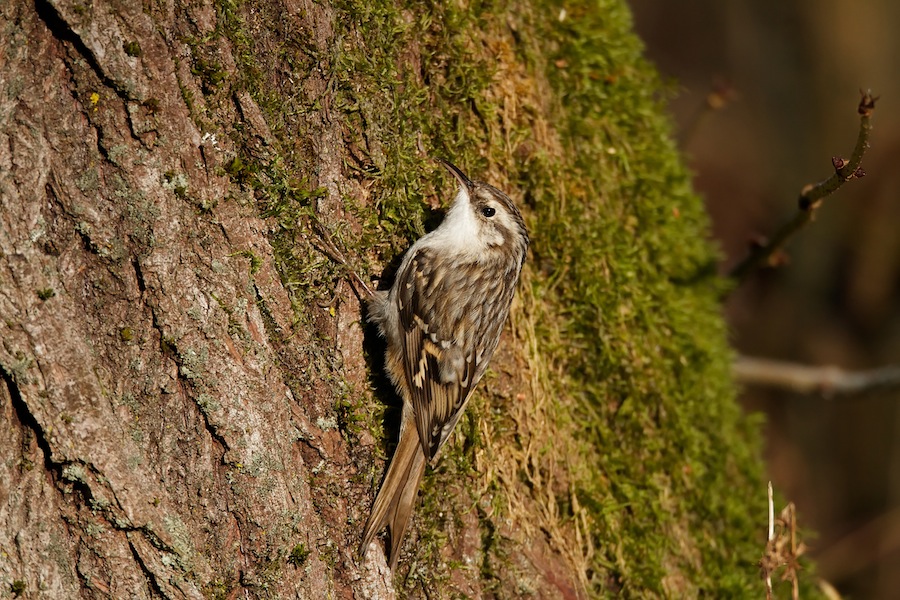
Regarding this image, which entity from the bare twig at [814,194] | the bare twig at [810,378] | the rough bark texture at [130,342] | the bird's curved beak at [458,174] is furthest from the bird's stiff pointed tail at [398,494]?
the bare twig at [810,378]

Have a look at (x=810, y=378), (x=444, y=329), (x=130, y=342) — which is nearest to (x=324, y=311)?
(x=130, y=342)

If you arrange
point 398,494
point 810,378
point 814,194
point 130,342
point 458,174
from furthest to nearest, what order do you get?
point 810,378, point 814,194, point 458,174, point 398,494, point 130,342

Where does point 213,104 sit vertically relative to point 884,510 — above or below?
above

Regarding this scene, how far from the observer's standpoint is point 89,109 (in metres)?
2.12

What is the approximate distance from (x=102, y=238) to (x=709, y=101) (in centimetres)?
280

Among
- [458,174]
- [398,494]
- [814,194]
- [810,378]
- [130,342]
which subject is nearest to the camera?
[130,342]

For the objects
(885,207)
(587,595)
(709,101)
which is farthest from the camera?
(885,207)

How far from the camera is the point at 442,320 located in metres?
3.12

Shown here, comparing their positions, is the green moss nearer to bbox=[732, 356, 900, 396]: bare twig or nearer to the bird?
the bird

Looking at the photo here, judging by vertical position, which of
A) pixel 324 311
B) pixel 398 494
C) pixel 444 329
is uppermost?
pixel 324 311

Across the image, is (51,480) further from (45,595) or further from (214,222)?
(214,222)

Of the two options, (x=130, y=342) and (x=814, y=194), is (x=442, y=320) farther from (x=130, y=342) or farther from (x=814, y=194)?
(x=814, y=194)

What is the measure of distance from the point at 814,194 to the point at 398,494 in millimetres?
1740

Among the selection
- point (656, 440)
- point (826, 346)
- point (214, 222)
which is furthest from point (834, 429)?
point (214, 222)
